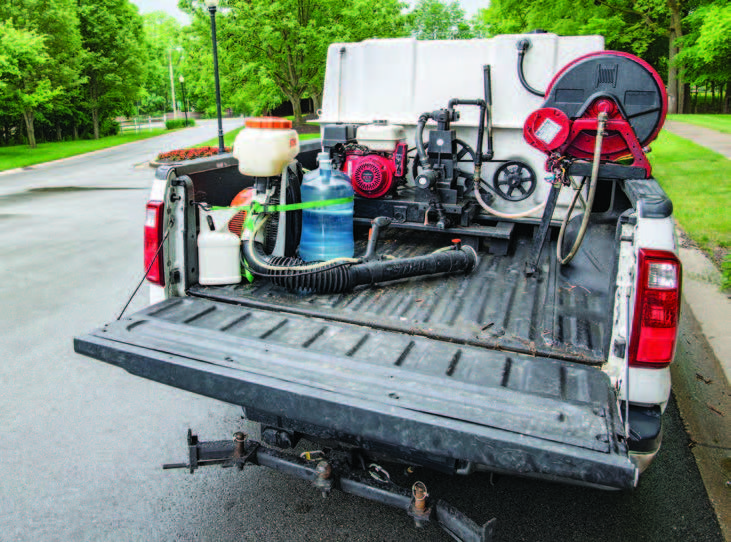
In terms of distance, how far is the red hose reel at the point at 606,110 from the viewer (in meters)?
3.60

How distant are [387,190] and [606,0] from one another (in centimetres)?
2735

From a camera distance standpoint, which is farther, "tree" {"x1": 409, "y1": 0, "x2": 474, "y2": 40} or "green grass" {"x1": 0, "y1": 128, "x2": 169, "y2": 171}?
"tree" {"x1": 409, "y1": 0, "x2": 474, "y2": 40}

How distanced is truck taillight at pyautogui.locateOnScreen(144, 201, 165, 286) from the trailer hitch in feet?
3.10

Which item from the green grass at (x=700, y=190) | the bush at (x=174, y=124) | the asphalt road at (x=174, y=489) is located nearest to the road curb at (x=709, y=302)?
the green grass at (x=700, y=190)

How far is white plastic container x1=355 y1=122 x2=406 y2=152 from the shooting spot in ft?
15.7

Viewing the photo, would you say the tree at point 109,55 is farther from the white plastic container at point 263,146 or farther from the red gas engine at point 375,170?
the white plastic container at point 263,146

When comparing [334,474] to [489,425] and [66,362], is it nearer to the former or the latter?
[489,425]

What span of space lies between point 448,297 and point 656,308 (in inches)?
48.8

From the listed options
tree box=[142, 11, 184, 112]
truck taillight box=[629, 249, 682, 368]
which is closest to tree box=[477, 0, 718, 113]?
truck taillight box=[629, 249, 682, 368]

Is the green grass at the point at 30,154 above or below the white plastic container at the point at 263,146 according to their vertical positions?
below

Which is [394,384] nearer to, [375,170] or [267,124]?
[267,124]

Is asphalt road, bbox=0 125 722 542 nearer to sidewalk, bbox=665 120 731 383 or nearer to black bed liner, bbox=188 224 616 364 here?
sidewalk, bbox=665 120 731 383

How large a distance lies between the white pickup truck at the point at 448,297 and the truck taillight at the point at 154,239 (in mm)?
14

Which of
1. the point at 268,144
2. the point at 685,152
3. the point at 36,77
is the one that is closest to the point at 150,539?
the point at 268,144
